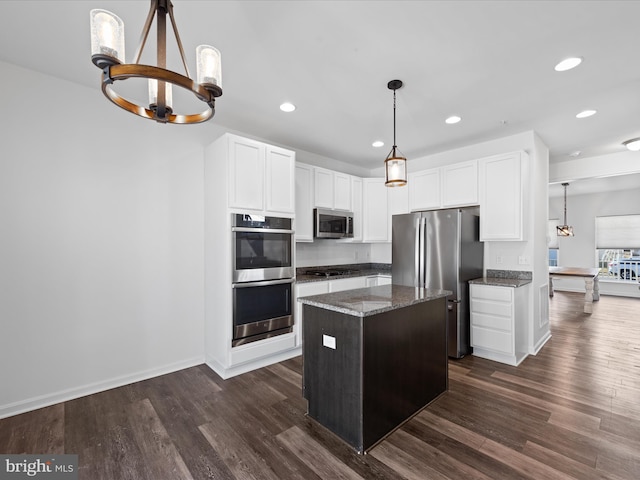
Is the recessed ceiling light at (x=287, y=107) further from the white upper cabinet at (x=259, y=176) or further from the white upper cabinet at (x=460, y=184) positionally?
the white upper cabinet at (x=460, y=184)

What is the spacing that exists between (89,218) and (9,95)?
1109mm

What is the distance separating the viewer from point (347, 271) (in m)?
5.02

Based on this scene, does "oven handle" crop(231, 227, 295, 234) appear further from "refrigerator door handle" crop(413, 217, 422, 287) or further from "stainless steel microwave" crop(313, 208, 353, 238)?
"refrigerator door handle" crop(413, 217, 422, 287)

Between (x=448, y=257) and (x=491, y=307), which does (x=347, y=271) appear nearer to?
(x=448, y=257)

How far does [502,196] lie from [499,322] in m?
1.54

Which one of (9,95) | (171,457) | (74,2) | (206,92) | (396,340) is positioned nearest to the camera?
(206,92)

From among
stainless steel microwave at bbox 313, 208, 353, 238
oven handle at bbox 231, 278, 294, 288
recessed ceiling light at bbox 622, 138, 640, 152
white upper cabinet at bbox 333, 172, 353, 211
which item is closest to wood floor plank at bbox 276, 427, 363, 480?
oven handle at bbox 231, 278, 294, 288

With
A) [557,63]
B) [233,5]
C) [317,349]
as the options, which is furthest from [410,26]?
[317,349]

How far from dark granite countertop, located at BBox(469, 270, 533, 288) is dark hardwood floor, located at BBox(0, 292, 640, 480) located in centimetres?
95

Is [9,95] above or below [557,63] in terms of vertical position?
below

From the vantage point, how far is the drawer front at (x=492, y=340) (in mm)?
3461

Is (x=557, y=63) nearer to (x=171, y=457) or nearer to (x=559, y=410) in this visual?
(x=559, y=410)

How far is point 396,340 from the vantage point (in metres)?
2.28

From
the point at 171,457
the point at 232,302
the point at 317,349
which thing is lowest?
the point at 171,457
